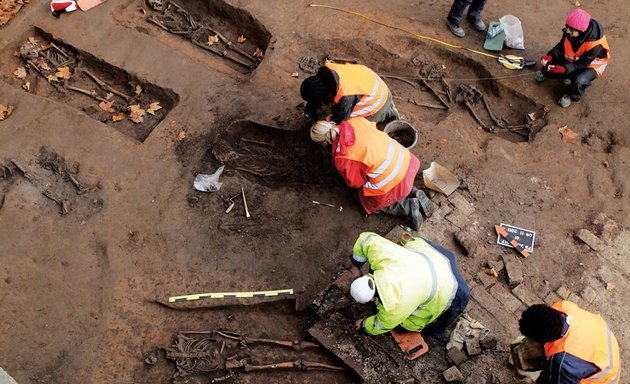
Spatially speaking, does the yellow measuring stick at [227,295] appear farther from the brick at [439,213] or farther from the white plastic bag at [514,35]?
the white plastic bag at [514,35]

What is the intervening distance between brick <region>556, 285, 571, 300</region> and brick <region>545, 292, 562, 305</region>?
4 centimetres

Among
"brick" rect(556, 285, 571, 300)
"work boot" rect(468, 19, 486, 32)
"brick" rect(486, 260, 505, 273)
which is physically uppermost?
"work boot" rect(468, 19, 486, 32)

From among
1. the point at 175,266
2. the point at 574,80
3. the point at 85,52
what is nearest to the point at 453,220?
the point at 574,80

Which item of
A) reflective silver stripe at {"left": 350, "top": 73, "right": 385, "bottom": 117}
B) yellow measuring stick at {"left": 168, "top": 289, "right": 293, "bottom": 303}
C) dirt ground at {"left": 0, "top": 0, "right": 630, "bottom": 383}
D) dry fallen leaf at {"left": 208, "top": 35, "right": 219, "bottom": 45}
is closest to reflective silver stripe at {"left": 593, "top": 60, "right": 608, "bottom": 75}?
dirt ground at {"left": 0, "top": 0, "right": 630, "bottom": 383}

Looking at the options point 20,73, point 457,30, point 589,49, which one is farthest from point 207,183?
point 589,49

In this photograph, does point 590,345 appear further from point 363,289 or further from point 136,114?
point 136,114

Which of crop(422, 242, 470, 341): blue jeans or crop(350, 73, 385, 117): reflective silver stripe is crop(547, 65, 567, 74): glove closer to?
crop(350, 73, 385, 117): reflective silver stripe

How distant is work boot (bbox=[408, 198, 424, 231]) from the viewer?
6.37 m

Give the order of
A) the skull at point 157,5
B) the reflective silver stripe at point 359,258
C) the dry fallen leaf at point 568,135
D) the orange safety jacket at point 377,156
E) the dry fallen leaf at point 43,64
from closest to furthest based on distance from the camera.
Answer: the reflective silver stripe at point 359,258 < the orange safety jacket at point 377,156 < the dry fallen leaf at point 568,135 < the dry fallen leaf at point 43,64 < the skull at point 157,5

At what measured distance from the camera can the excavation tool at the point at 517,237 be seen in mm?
6389

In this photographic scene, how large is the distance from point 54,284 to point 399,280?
416cm

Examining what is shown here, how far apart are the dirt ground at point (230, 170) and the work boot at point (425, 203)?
341mm

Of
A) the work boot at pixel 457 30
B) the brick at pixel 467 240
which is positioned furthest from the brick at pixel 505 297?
the work boot at pixel 457 30

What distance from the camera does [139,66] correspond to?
793cm
